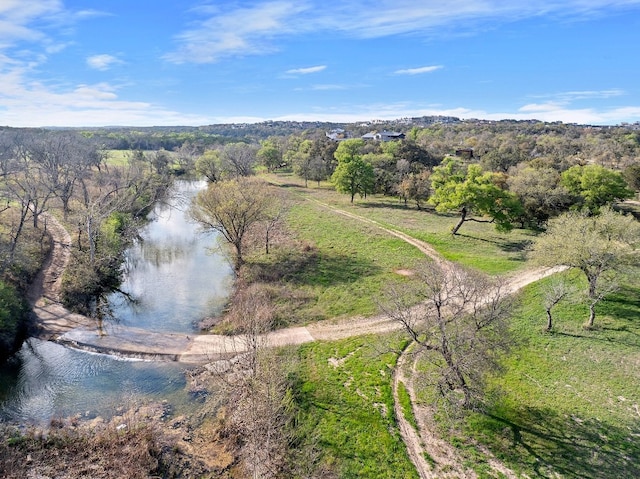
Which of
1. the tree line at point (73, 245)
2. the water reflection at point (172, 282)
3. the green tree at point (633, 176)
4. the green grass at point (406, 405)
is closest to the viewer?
the green grass at point (406, 405)

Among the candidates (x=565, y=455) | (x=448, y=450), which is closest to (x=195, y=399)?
(x=448, y=450)

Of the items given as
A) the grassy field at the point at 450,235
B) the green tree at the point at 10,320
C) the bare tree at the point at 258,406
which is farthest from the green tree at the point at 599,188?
the green tree at the point at 10,320

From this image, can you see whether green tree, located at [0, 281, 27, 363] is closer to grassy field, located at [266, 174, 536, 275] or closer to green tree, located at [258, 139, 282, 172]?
grassy field, located at [266, 174, 536, 275]

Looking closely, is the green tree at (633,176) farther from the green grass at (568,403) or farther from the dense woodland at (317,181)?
the green grass at (568,403)

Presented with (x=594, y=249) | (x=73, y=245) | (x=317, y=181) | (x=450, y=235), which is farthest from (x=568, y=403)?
(x=317, y=181)

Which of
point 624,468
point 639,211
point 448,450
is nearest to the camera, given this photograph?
point 624,468

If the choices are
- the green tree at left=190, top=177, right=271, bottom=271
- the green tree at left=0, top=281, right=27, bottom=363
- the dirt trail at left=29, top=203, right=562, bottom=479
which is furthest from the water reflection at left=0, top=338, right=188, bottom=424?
the green tree at left=190, top=177, right=271, bottom=271

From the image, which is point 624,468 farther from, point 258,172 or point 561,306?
point 258,172
